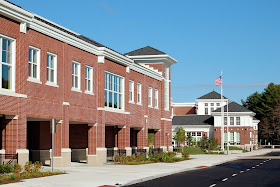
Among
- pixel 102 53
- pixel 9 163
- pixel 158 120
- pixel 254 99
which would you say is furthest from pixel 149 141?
pixel 254 99

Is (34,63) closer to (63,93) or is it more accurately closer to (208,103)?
(63,93)

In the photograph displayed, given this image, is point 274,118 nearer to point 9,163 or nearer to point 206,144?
point 206,144

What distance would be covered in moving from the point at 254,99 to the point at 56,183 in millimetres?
130010

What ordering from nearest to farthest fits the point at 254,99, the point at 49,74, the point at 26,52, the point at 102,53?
the point at 26,52 → the point at 49,74 → the point at 102,53 → the point at 254,99

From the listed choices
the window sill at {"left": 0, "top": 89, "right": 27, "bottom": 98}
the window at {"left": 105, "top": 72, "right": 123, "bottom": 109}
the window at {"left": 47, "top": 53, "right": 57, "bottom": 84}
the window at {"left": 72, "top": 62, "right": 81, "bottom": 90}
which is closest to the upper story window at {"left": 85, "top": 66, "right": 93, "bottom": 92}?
the window at {"left": 72, "top": 62, "right": 81, "bottom": 90}

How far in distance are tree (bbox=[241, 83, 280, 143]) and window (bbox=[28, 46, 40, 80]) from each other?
105831 mm

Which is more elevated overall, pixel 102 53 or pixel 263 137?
pixel 102 53

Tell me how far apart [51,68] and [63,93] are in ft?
6.94

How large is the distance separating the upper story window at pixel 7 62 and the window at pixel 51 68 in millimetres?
4828

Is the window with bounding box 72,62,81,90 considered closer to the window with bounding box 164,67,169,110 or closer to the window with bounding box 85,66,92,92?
the window with bounding box 85,66,92,92

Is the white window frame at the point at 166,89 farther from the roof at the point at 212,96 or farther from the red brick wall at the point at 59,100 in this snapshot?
the roof at the point at 212,96

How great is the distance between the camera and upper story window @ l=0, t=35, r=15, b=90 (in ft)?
87.1

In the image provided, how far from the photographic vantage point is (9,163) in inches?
1047

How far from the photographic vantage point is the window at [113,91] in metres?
41.2
